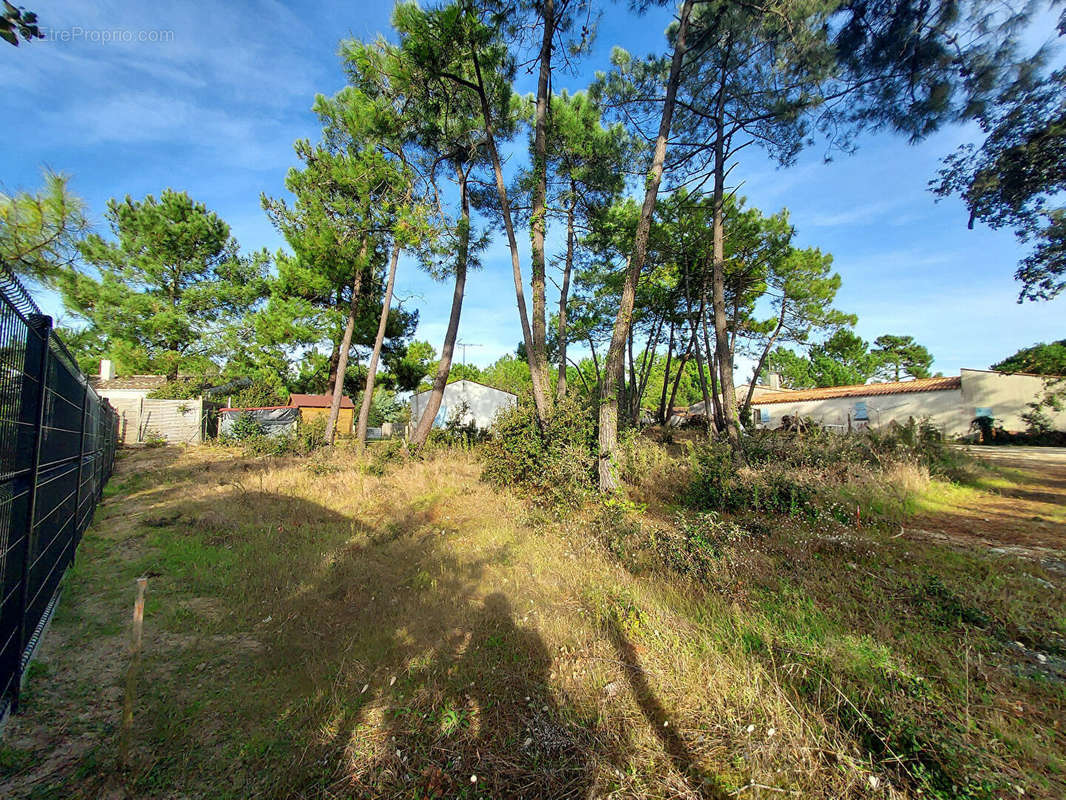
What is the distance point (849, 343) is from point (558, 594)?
800 inches

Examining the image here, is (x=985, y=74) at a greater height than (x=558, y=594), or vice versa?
(x=985, y=74)

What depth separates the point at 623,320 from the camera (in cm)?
694

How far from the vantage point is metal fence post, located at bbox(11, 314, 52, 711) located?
2.33 meters

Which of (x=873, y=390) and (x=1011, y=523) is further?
(x=873, y=390)

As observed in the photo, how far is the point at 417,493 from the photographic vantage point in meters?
7.57

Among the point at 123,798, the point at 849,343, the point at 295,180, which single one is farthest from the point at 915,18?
the point at 295,180

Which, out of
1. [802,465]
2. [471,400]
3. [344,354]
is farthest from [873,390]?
[344,354]

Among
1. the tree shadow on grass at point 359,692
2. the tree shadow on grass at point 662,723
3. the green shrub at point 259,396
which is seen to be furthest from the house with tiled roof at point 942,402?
the green shrub at point 259,396

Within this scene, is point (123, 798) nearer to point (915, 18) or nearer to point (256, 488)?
point (256, 488)

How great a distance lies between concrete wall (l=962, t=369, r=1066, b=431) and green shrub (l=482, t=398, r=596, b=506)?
2399 cm

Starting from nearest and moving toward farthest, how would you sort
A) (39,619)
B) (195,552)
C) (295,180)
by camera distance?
(39,619) → (195,552) → (295,180)

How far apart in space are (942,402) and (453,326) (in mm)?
26484

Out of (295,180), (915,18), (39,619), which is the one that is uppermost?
(295,180)

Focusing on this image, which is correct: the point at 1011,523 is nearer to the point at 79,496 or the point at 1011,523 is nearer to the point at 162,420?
the point at 79,496
